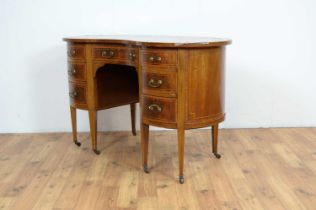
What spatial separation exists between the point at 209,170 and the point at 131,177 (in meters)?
0.52

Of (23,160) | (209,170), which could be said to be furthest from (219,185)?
(23,160)

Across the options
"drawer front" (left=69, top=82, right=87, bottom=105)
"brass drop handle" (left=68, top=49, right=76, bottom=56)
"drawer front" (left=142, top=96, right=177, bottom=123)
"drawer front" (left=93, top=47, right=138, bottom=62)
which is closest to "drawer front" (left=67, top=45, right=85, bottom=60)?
"brass drop handle" (left=68, top=49, right=76, bottom=56)

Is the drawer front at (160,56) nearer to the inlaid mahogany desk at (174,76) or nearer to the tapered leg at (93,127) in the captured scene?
Answer: the inlaid mahogany desk at (174,76)

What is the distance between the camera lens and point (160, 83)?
2.41m

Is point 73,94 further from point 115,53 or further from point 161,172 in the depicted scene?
point 161,172

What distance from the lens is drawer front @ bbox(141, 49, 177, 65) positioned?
2.34 meters

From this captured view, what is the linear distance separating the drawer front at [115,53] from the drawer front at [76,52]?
0.10m

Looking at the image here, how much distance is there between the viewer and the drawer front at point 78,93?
296 cm

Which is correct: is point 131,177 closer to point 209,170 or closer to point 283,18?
point 209,170

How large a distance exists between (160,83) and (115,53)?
1.60 ft

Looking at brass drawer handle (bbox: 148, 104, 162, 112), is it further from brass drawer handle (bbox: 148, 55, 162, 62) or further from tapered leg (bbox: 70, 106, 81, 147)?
tapered leg (bbox: 70, 106, 81, 147)

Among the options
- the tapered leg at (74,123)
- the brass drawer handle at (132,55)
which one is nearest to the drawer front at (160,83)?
the brass drawer handle at (132,55)

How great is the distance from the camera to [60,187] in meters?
2.47

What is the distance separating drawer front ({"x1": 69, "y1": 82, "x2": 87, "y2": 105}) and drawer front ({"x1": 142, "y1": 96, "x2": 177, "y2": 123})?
0.64 metres
